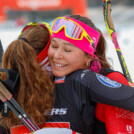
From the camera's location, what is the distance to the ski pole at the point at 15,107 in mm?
1387

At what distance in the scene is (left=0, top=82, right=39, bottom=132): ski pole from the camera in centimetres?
139

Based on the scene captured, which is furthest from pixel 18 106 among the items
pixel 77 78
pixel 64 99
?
pixel 77 78

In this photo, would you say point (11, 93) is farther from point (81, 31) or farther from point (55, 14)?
point (55, 14)

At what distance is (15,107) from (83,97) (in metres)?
0.40

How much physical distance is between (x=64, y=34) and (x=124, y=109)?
0.59 metres

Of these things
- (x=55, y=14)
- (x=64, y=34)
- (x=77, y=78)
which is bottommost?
(x=55, y=14)

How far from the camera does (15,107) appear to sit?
1.43 metres

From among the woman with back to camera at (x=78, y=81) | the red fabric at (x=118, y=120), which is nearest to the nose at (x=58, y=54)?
the woman with back to camera at (x=78, y=81)

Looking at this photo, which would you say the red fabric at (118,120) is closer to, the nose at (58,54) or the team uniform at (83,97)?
the team uniform at (83,97)

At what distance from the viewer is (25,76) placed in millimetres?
1462

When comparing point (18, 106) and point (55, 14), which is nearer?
point (18, 106)

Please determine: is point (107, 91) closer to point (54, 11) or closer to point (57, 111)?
point (57, 111)

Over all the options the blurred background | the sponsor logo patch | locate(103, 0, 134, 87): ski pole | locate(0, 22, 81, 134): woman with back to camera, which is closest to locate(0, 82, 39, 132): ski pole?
locate(0, 22, 81, 134): woman with back to camera

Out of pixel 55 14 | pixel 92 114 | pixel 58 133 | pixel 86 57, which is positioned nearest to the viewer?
pixel 58 133
